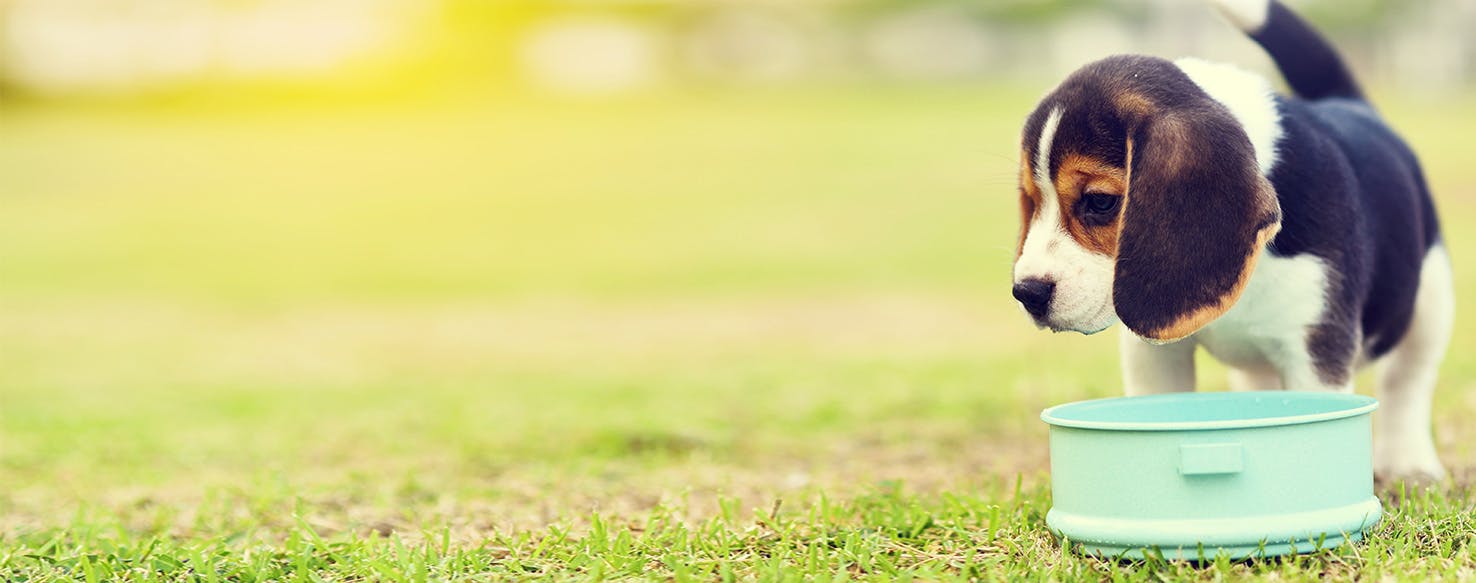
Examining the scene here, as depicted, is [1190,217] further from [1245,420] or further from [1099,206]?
[1245,420]

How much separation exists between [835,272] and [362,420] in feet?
33.9

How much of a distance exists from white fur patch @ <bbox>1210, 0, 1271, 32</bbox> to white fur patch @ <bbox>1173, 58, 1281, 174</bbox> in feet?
1.84

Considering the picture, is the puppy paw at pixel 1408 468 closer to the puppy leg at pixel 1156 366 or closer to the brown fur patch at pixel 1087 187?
the puppy leg at pixel 1156 366

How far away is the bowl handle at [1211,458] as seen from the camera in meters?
3.13

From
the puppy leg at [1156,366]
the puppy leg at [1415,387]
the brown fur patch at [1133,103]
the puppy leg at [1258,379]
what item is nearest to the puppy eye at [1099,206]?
the brown fur patch at [1133,103]

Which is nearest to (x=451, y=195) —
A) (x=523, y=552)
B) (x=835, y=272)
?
(x=835, y=272)

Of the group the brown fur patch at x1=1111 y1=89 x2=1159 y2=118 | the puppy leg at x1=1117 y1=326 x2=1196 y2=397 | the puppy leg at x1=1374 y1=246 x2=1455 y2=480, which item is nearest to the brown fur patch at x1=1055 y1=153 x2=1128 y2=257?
the brown fur patch at x1=1111 y1=89 x2=1159 y2=118

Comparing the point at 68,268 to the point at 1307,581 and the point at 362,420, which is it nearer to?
the point at 362,420

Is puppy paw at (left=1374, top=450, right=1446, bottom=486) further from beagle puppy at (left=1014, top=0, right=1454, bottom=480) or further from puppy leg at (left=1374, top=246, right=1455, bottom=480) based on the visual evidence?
beagle puppy at (left=1014, top=0, right=1454, bottom=480)

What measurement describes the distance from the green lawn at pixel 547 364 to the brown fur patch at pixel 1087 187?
64 cm

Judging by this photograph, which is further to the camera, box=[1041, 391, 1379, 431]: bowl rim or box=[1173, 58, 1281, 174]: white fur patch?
box=[1173, 58, 1281, 174]: white fur patch

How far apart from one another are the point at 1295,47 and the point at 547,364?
7.46 meters

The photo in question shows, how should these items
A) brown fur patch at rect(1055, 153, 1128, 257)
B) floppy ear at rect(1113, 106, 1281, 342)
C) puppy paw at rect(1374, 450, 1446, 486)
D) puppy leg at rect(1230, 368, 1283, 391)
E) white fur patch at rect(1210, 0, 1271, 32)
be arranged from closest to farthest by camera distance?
floppy ear at rect(1113, 106, 1281, 342), brown fur patch at rect(1055, 153, 1128, 257), puppy leg at rect(1230, 368, 1283, 391), white fur patch at rect(1210, 0, 1271, 32), puppy paw at rect(1374, 450, 1446, 486)

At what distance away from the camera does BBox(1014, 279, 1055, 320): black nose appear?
11.0 feet
